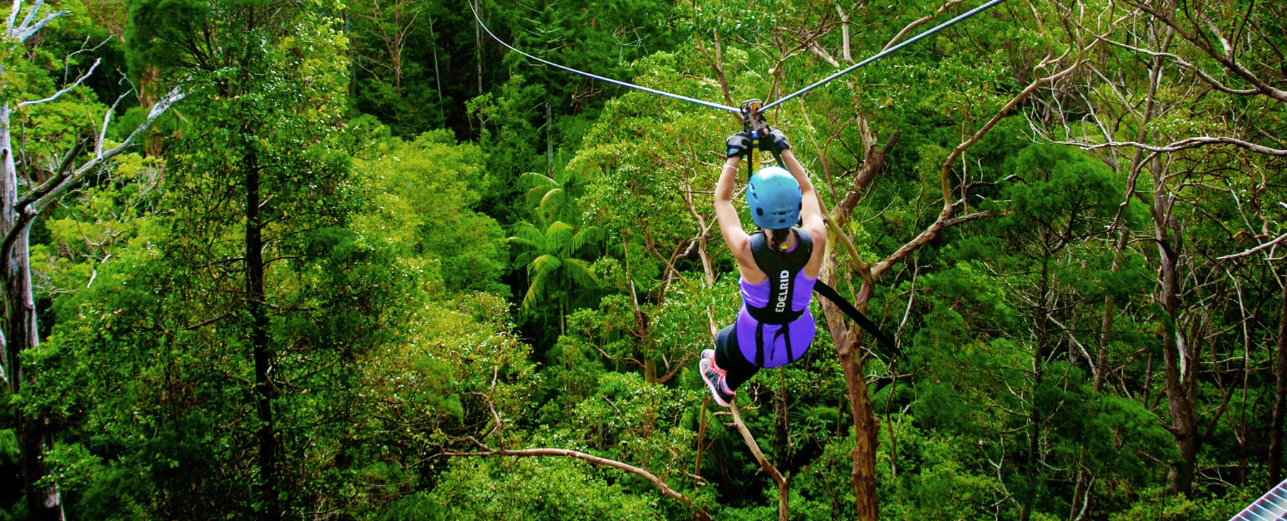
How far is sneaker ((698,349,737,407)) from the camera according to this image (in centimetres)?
375

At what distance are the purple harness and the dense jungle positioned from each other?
8.39 feet

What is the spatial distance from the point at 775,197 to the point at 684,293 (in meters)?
→ 6.09

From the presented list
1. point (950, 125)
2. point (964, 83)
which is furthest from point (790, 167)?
point (950, 125)

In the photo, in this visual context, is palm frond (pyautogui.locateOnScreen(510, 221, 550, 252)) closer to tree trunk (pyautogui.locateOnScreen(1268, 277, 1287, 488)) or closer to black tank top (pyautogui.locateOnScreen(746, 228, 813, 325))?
tree trunk (pyautogui.locateOnScreen(1268, 277, 1287, 488))

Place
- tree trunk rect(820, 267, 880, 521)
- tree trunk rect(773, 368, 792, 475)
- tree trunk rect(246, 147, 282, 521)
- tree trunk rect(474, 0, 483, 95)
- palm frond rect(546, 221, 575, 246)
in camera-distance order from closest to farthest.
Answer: tree trunk rect(246, 147, 282, 521) < tree trunk rect(820, 267, 880, 521) < tree trunk rect(773, 368, 792, 475) < palm frond rect(546, 221, 575, 246) < tree trunk rect(474, 0, 483, 95)

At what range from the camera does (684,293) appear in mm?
8562

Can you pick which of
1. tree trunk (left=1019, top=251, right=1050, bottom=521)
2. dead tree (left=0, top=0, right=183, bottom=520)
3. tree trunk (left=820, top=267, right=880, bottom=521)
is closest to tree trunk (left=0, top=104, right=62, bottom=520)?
dead tree (left=0, top=0, right=183, bottom=520)

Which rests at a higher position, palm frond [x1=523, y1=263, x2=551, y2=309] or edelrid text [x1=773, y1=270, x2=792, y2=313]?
edelrid text [x1=773, y1=270, x2=792, y2=313]

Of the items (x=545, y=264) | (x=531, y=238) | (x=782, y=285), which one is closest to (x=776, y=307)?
(x=782, y=285)

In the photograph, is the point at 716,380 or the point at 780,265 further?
the point at 716,380

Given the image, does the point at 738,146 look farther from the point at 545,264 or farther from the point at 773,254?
the point at 545,264

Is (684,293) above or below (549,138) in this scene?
below

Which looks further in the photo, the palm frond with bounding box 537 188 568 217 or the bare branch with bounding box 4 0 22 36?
the palm frond with bounding box 537 188 568 217

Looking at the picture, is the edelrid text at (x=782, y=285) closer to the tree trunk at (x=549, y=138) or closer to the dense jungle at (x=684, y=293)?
the dense jungle at (x=684, y=293)
